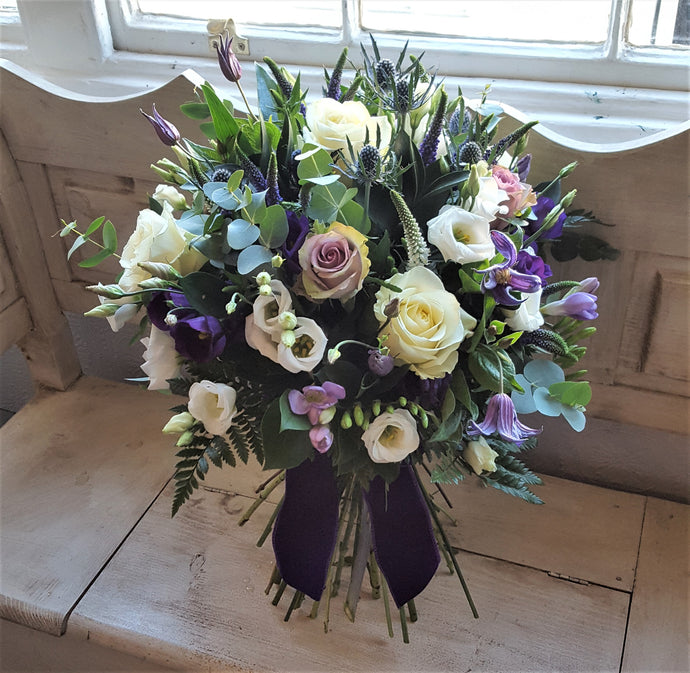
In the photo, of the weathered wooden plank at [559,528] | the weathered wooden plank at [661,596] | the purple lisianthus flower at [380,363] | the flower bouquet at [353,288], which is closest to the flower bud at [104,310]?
the flower bouquet at [353,288]

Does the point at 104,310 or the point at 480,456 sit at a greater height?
the point at 104,310

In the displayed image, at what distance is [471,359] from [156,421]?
2.39ft

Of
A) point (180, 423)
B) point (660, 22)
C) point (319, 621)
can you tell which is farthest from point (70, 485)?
point (660, 22)

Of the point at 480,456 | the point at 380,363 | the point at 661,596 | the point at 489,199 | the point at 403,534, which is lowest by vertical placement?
the point at 661,596

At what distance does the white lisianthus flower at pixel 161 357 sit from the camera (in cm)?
62

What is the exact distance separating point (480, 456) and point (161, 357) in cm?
29

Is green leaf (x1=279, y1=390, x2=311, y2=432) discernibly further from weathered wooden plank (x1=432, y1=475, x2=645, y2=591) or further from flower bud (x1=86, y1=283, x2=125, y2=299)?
weathered wooden plank (x1=432, y1=475, x2=645, y2=591)

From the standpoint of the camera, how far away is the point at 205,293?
0.59m

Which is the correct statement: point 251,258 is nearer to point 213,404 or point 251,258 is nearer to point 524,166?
point 213,404

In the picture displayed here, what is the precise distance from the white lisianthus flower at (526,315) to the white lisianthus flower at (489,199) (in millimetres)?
72

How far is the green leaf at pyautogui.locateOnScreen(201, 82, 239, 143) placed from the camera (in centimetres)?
60

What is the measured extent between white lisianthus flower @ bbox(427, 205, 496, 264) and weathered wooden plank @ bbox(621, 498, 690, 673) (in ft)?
1.83

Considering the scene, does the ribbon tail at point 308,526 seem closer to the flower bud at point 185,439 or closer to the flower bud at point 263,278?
the flower bud at point 185,439

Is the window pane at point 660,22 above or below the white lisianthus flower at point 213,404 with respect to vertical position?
above
